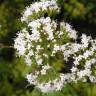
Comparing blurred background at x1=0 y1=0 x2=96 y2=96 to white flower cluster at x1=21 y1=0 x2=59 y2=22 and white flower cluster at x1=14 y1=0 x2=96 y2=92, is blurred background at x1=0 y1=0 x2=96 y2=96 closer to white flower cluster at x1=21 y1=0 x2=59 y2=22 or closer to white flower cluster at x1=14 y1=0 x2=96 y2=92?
white flower cluster at x1=21 y1=0 x2=59 y2=22

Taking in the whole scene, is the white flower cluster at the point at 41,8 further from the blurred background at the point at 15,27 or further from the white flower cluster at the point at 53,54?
the blurred background at the point at 15,27

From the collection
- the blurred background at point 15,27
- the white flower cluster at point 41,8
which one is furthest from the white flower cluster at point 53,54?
the blurred background at point 15,27

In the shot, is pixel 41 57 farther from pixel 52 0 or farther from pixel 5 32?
pixel 5 32

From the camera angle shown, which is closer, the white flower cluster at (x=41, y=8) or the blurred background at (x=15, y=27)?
the white flower cluster at (x=41, y=8)

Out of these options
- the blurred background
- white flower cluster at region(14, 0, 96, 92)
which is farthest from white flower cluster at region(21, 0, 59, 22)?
the blurred background

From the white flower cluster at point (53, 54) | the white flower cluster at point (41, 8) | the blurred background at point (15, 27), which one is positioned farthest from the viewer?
the blurred background at point (15, 27)

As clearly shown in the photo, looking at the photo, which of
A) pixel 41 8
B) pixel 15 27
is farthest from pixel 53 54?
pixel 15 27

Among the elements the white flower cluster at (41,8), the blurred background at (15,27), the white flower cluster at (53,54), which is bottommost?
the white flower cluster at (53,54)

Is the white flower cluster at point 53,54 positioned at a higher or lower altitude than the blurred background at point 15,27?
lower

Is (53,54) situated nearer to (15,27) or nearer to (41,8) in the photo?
(41,8)
